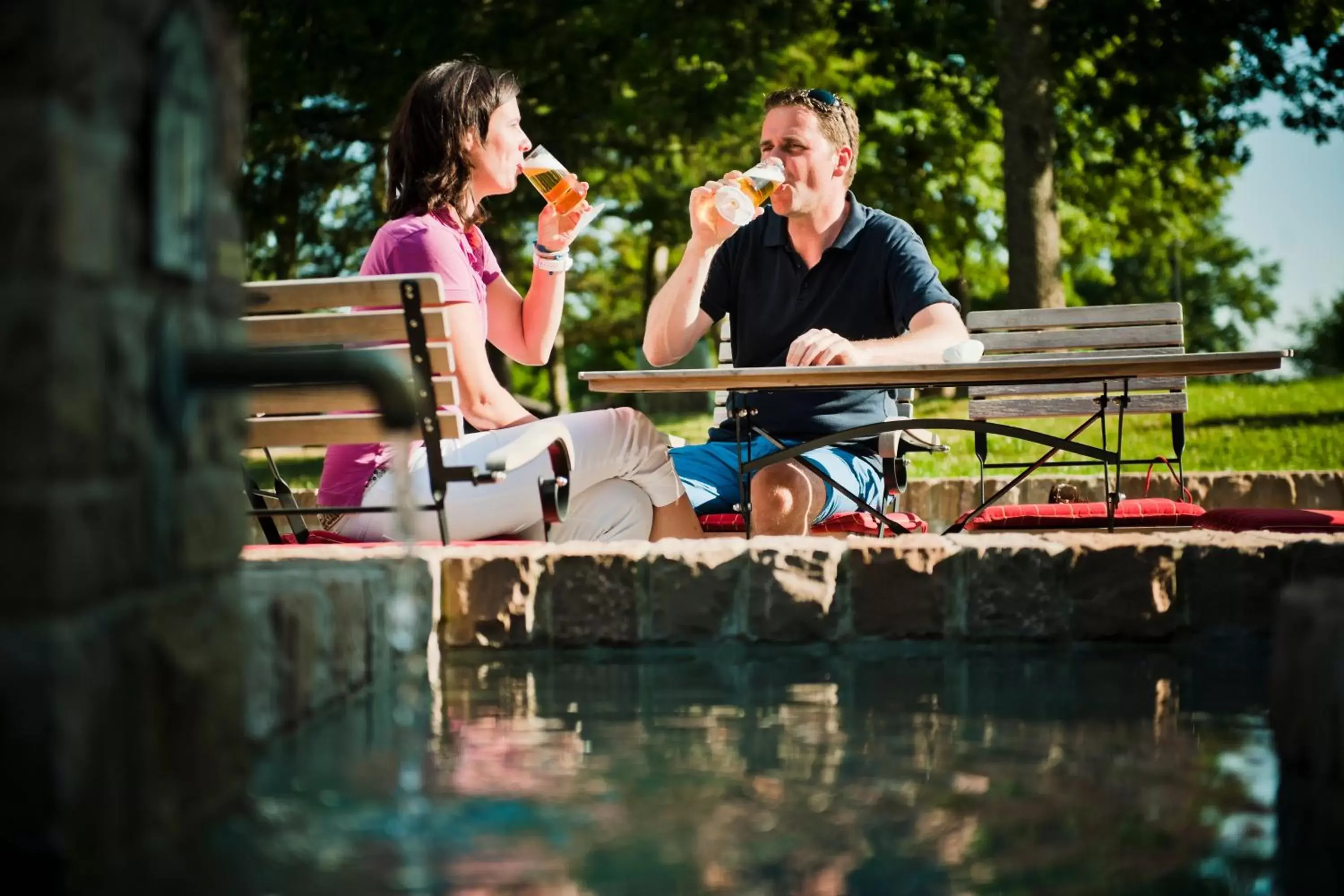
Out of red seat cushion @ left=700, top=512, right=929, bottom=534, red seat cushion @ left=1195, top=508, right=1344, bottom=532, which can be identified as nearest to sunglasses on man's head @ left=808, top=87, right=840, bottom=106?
red seat cushion @ left=700, top=512, right=929, bottom=534

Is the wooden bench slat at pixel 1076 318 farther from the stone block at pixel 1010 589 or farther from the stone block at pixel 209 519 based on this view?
the stone block at pixel 209 519

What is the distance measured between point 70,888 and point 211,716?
46 centimetres

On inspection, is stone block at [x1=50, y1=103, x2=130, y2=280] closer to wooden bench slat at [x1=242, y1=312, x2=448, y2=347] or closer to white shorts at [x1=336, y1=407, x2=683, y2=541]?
wooden bench slat at [x1=242, y1=312, x2=448, y2=347]

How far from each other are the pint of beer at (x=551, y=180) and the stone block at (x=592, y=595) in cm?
162

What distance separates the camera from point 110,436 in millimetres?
1917

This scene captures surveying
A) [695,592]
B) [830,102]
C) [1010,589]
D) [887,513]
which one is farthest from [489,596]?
[830,102]

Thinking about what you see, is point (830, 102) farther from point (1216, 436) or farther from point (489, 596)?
point (1216, 436)

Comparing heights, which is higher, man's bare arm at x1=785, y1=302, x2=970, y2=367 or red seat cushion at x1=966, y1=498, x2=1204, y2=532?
man's bare arm at x1=785, y1=302, x2=970, y2=367

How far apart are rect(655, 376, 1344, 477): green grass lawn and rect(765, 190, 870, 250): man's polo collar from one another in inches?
120

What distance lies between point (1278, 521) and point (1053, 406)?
2.05m

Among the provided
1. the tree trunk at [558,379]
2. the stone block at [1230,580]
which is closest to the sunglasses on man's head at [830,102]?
the stone block at [1230,580]

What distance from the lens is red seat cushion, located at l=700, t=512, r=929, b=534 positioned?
5402 millimetres

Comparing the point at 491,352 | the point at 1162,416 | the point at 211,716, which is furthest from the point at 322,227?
the point at 211,716

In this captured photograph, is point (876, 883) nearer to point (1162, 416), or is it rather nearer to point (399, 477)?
point (399, 477)
